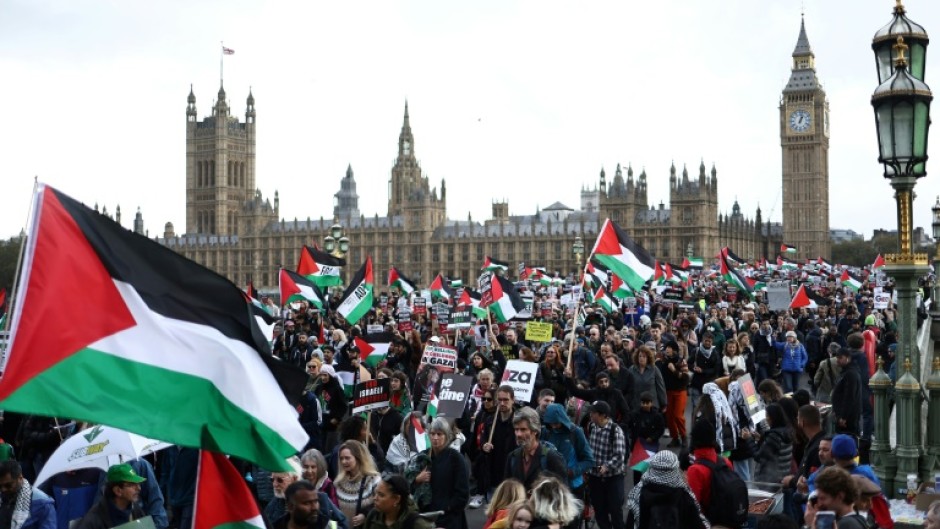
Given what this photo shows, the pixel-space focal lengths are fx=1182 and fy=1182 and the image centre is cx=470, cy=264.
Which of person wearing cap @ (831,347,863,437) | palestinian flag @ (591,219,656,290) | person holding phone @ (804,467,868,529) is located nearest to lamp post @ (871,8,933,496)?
person wearing cap @ (831,347,863,437)

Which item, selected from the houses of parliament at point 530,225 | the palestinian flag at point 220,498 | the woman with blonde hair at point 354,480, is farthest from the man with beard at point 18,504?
the houses of parliament at point 530,225

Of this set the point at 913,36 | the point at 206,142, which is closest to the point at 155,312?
the point at 913,36

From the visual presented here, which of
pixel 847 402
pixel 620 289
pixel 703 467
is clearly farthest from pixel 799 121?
pixel 703 467

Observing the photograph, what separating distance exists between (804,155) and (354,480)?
308 ft

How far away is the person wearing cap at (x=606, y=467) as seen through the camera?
8.37m

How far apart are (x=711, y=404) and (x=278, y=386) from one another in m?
4.69

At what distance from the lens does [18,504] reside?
6.29 metres

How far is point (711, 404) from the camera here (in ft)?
27.8

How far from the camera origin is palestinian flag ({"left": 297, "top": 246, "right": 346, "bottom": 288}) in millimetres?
22281

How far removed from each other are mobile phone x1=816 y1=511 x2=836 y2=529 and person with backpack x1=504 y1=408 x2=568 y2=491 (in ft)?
7.76

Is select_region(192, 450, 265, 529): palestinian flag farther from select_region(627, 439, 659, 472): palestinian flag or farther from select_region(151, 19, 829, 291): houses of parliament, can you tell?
select_region(151, 19, 829, 291): houses of parliament

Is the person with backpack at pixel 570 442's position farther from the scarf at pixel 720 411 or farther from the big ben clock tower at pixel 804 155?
the big ben clock tower at pixel 804 155

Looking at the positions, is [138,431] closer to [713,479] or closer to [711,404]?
[713,479]

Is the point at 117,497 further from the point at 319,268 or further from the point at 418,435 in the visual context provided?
the point at 319,268
